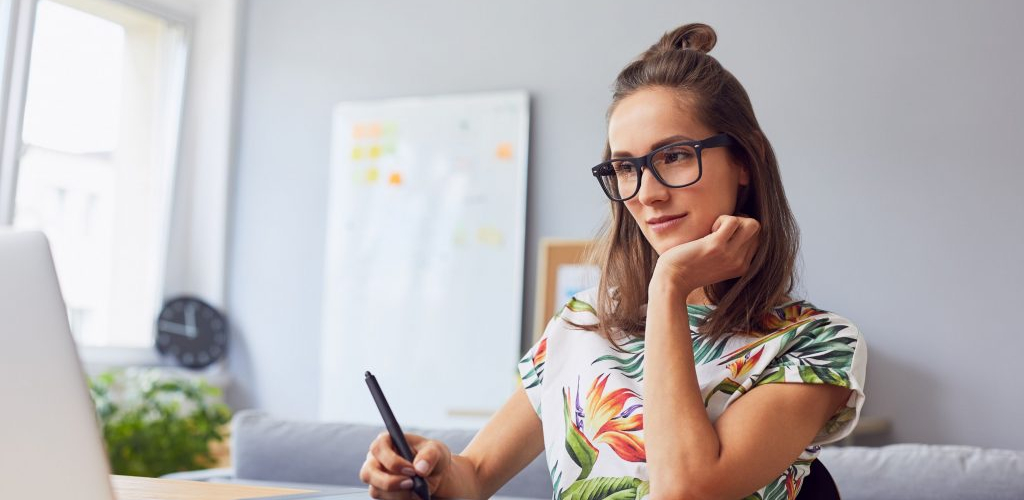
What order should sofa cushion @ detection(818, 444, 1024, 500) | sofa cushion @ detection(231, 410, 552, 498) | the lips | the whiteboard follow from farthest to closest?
1. the whiteboard
2. sofa cushion @ detection(231, 410, 552, 498)
3. sofa cushion @ detection(818, 444, 1024, 500)
4. the lips

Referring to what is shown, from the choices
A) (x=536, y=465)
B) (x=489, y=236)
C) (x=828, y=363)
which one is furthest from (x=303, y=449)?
(x=489, y=236)

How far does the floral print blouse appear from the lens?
1095 mm

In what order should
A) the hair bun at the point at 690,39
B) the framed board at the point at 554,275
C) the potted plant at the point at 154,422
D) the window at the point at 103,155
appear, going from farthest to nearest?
the window at the point at 103,155 → the framed board at the point at 554,275 → the potted plant at the point at 154,422 → the hair bun at the point at 690,39

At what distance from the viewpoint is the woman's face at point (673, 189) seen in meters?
1.18

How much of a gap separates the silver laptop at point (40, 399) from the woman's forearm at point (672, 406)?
541 mm

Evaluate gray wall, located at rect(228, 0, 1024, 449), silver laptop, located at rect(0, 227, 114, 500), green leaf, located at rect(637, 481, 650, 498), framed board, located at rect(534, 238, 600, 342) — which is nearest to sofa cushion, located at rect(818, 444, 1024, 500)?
green leaf, located at rect(637, 481, 650, 498)

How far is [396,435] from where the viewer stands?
41.4 inches

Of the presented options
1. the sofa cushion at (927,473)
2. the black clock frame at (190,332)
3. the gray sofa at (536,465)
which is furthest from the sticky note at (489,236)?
the sofa cushion at (927,473)

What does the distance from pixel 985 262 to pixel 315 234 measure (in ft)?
9.69

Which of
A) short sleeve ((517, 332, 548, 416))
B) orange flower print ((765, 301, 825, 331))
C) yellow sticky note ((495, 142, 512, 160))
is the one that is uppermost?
yellow sticky note ((495, 142, 512, 160))

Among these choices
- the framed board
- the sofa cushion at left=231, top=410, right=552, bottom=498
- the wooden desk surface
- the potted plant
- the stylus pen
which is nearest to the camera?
the stylus pen

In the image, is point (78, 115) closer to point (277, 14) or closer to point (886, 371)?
point (277, 14)

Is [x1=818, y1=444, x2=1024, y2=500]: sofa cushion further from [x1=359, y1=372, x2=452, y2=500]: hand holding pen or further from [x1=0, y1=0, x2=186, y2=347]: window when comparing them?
[x1=0, y1=0, x2=186, y2=347]: window

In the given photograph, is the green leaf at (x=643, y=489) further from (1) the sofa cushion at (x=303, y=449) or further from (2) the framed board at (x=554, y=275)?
(2) the framed board at (x=554, y=275)
